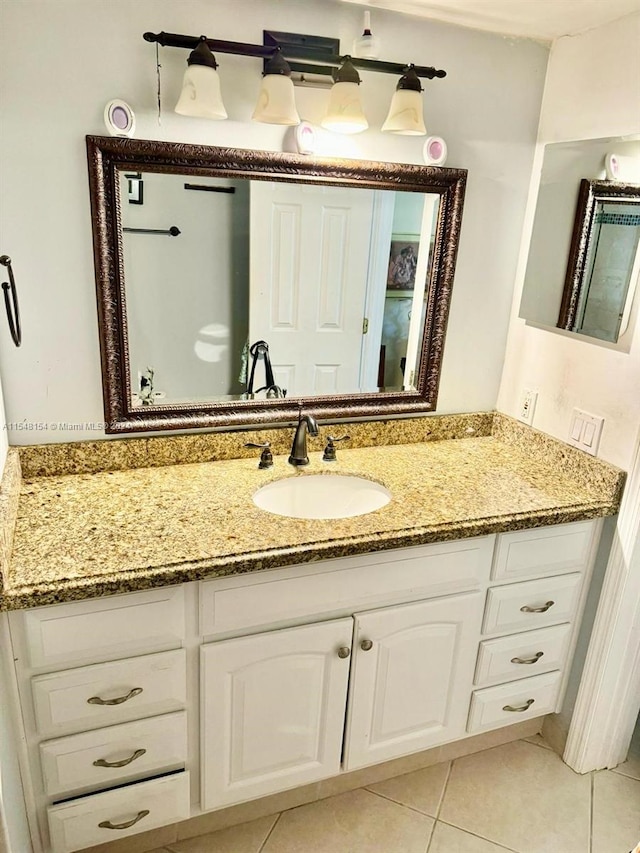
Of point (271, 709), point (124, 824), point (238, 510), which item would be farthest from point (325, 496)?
point (124, 824)

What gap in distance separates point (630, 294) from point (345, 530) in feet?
3.08

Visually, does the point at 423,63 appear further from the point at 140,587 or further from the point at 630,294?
the point at 140,587

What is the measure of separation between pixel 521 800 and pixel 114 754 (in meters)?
1.15

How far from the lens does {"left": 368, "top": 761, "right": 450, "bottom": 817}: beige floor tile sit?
1.73m

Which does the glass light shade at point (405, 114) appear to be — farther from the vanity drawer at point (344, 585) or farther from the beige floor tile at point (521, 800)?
the beige floor tile at point (521, 800)

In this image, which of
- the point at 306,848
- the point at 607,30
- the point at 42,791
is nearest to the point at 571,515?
the point at 306,848

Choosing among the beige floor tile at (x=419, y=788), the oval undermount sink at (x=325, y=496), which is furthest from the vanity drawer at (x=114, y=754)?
the beige floor tile at (x=419, y=788)

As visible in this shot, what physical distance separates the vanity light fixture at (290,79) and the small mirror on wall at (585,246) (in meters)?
0.46

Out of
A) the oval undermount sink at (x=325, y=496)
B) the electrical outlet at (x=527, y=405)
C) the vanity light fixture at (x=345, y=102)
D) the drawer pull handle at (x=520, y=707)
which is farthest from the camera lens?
the electrical outlet at (x=527, y=405)

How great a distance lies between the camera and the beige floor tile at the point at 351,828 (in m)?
1.60

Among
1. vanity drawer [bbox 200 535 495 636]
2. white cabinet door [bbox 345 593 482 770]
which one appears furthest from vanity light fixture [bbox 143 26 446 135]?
white cabinet door [bbox 345 593 482 770]

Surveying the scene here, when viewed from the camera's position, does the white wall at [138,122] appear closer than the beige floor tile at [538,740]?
Yes

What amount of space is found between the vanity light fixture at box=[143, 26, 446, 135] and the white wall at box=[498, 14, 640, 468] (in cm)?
38

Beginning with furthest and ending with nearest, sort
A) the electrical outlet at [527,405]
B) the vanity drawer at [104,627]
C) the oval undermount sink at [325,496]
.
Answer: the electrical outlet at [527,405] → the oval undermount sink at [325,496] → the vanity drawer at [104,627]
